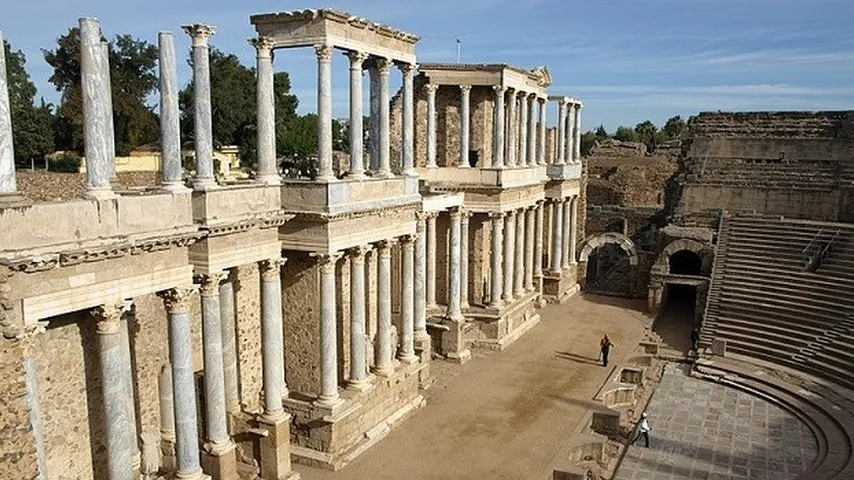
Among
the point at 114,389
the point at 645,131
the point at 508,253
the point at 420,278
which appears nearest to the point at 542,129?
the point at 508,253

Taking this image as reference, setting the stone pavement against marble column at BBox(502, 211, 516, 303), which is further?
marble column at BBox(502, 211, 516, 303)

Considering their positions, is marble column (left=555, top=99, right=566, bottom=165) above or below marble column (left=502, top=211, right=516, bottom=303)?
above

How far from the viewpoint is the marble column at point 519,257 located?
27.4 metres

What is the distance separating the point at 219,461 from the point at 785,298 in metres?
21.1

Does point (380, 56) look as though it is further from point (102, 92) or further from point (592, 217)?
Result: point (592, 217)

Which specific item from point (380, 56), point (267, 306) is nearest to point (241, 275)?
point (267, 306)

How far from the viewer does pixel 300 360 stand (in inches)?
641

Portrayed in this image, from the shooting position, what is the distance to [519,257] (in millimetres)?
27672

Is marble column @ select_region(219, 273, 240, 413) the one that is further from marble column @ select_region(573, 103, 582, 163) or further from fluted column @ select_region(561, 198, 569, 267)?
marble column @ select_region(573, 103, 582, 163)

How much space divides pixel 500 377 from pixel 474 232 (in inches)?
262

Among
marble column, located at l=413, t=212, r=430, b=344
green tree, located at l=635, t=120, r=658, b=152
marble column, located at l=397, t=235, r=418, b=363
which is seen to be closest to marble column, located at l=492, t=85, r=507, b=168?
marble column, located at l=413, t=212, r=430, b=344

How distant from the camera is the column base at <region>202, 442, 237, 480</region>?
1352 cm

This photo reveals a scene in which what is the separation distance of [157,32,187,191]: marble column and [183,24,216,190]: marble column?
48 centimetres

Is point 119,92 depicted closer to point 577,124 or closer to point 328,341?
point 577,124
